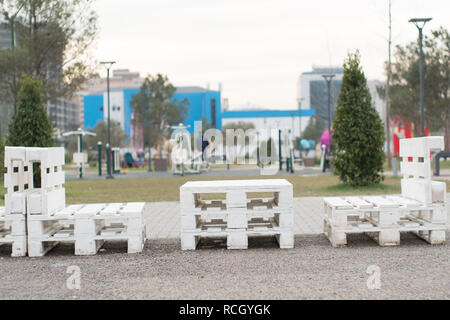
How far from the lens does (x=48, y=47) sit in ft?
81.7

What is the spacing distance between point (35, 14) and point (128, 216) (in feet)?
66.9

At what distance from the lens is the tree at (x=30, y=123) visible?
15320 millimetres

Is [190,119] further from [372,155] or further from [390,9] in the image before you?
[372,155]

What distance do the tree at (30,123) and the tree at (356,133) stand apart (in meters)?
8.00

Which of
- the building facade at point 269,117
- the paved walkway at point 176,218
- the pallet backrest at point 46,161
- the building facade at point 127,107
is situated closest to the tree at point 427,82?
the paved walkway at point 176,218

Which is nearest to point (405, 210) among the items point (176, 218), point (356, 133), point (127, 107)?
point (176, 218)

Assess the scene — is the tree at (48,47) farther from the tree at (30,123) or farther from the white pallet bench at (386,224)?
the white pallet bench at (386,224)

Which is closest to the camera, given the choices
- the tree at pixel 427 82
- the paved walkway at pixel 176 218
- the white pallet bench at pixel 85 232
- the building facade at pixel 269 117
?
the white pallet bench at pixel 85 232

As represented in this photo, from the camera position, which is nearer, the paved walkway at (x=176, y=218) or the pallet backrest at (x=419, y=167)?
the pallet backrest at (x=419, y=167)

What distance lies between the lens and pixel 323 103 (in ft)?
492

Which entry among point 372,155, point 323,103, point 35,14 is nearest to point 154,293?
point 372,155

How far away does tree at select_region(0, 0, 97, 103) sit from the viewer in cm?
2436

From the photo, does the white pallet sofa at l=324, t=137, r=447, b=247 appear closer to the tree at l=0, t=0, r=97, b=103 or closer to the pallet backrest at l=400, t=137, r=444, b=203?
the pallet backrest at l=400, t=137, r=444, b=203

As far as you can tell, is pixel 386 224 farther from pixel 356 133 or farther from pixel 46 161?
pixel 356 133
